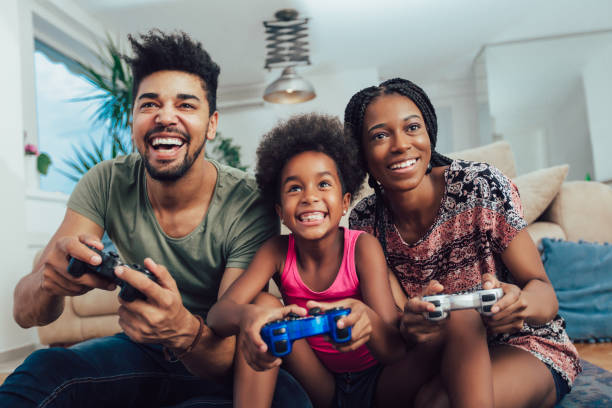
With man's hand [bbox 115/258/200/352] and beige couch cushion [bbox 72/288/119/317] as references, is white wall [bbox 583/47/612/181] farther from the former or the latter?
man's hand [bbox 115/258/200/352]

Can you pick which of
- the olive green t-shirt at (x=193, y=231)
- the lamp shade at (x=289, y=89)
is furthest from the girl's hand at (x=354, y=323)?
the lamp shade at (x=289, y=89)

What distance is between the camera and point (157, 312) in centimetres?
95

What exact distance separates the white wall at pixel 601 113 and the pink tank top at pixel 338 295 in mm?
5361

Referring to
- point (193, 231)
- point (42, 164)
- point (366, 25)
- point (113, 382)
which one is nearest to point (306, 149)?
A: point (193, 231)

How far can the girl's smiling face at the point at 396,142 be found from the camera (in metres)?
1.24

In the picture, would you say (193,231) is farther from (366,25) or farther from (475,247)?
(366,25)

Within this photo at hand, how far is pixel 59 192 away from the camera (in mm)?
3801

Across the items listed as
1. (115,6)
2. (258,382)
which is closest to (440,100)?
(115,6)

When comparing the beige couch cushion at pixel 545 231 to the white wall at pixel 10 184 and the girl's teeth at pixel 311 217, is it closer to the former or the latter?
the girl's teeth at pixel 311 217

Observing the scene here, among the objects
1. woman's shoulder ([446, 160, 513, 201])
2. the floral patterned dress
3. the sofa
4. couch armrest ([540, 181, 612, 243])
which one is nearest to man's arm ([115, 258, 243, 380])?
the floral patterned dress

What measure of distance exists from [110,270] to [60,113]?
377cm

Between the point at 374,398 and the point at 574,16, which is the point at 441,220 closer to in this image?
the point at 374,398

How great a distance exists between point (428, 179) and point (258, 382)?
695 millimetres

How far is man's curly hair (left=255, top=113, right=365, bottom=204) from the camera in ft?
4.27
